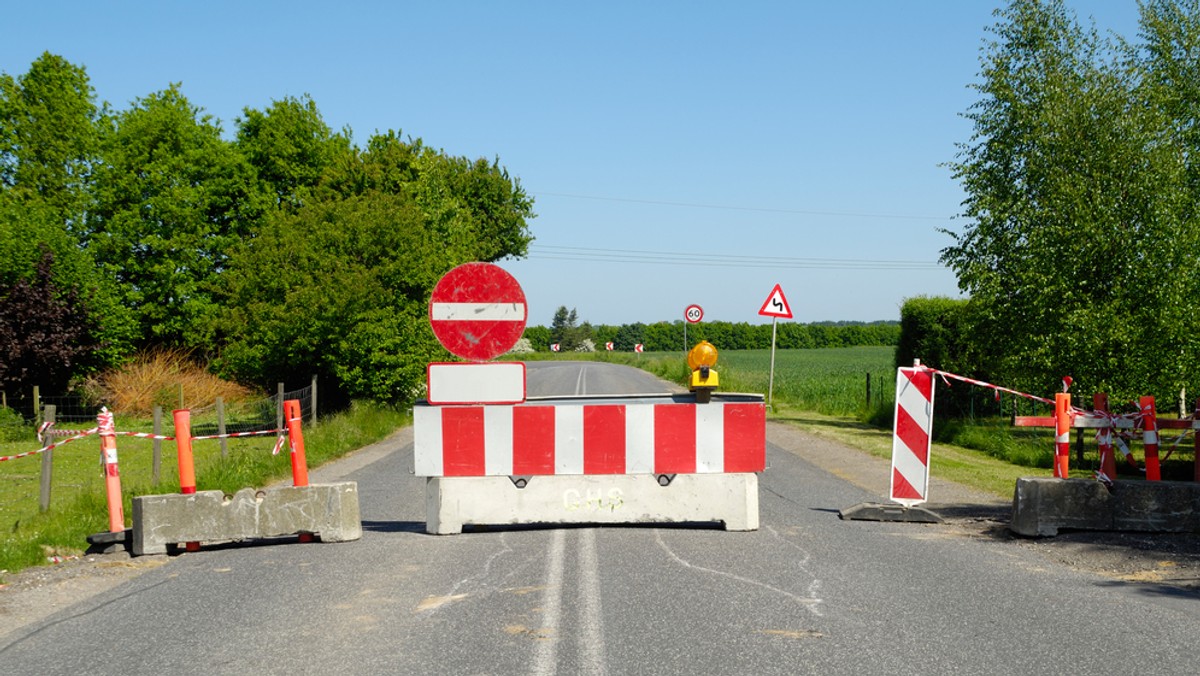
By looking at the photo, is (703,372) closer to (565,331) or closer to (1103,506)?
(1103,506)

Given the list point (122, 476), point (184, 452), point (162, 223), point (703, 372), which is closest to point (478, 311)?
point (184, 452)

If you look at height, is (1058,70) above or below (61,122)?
below

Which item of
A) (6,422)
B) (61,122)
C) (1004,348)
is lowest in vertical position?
(6,422)

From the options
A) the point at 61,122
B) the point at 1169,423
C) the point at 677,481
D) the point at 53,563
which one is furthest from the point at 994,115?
the point at 61,122

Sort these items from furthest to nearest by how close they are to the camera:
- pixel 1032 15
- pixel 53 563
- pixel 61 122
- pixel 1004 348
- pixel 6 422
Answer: pixel 61 122
pixel 6 422
pixel 1032 15
pixel 1004 348
pixel 53 563

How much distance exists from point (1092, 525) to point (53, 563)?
9.02 meters

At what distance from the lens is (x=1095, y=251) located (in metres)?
18.0

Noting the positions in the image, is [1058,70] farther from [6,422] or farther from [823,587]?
[6,422]

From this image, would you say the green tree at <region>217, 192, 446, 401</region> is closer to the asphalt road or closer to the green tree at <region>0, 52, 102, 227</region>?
the asphalt road

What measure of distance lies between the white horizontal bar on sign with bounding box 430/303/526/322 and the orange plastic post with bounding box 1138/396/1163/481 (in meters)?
5.94

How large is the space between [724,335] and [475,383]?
116977 millimetres

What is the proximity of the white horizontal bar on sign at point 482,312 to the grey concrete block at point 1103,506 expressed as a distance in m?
4.81

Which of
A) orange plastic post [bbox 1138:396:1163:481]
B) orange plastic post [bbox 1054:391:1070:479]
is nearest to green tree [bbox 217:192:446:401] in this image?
orange plastic post [bbox 1054:391:1070:479]

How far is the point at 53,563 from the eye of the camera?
9.24 metres
